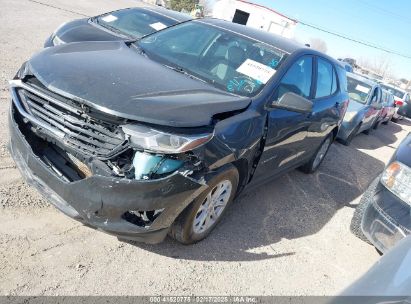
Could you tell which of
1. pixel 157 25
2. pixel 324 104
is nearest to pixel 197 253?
pixel 324 104

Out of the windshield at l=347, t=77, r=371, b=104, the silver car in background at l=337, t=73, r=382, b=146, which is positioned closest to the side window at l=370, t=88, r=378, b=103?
the silver car in background at l=337, t=73, r=382, b=146

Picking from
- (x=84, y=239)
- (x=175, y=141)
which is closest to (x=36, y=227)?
(x=84, y=239)

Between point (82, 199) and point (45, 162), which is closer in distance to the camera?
point (82, 199)

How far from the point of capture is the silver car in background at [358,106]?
29.2 ft

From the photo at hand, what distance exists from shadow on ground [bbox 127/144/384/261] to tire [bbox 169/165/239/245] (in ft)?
0.48

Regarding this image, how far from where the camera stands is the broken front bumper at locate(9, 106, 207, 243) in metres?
2.73

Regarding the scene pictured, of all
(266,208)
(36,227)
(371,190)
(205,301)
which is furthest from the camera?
(266,208)

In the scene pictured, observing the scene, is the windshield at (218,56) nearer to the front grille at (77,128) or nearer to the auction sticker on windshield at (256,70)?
the auction sticker on windshield at (256,70)

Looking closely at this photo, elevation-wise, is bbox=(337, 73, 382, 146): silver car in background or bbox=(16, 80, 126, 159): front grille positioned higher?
bbox=(16, 80, 126, 159): front grille

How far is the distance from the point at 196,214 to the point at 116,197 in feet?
2.53

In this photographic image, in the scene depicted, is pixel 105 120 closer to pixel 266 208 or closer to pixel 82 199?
pixel 82 199

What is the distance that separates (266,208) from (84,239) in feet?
7.39

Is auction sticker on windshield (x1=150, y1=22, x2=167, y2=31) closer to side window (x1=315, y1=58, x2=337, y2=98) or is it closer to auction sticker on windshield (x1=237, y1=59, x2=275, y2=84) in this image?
side window (x1=315, y1=58, x2=337, y2=98)

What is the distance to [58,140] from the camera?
2906mm
